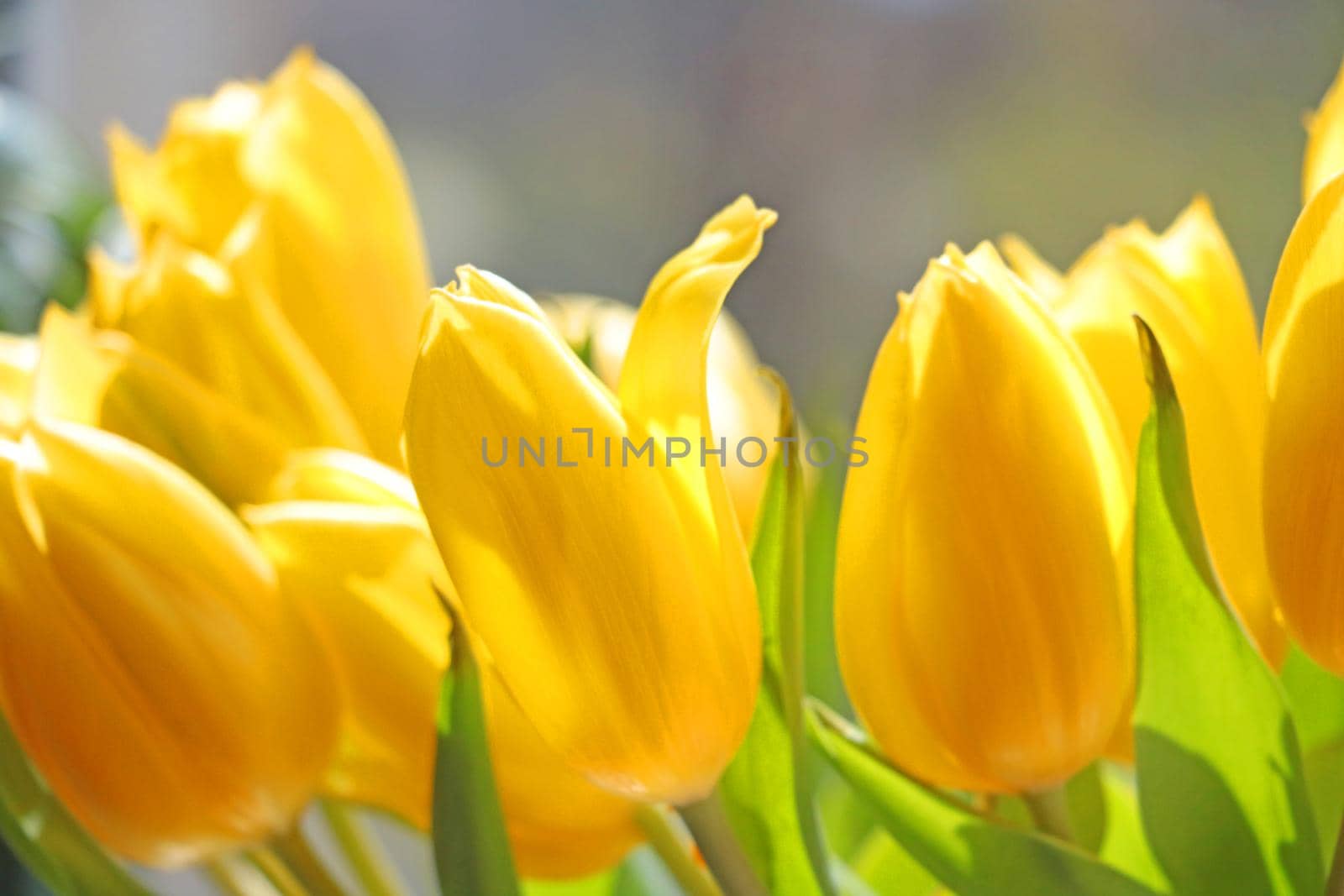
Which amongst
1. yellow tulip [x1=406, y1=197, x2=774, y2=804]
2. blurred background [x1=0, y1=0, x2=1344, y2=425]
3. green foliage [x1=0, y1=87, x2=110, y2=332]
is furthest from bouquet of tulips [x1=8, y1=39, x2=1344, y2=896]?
blurred background [x1=0, y1=0, x2=1344, y2=425]

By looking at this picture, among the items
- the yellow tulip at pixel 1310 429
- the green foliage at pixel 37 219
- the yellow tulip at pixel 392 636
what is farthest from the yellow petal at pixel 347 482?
the green foliage at pixel 37 219

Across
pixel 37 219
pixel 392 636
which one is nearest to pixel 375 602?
pixel 392 636

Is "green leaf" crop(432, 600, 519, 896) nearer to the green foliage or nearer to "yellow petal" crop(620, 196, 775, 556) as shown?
"yellow petal" crop(620, 196, 775, 556)

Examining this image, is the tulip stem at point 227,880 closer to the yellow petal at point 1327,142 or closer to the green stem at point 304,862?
the green stem at point 304,862

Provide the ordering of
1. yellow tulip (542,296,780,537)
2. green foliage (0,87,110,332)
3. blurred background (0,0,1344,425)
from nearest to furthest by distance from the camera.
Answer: yellow tulip (542,296,780,537) → green foliage (0,87,110,332) → blurred background (0,0,1344,425)

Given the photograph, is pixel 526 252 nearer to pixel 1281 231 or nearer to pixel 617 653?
pixel 1281 231

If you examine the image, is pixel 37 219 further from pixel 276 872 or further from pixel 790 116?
pixel 790 116
